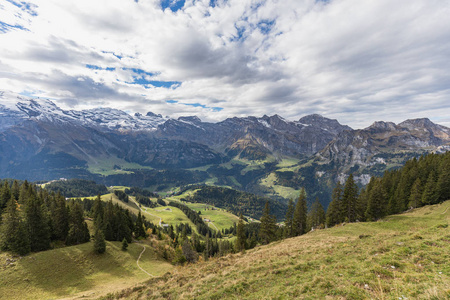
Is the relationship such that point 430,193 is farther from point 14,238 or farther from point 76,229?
point 14,238

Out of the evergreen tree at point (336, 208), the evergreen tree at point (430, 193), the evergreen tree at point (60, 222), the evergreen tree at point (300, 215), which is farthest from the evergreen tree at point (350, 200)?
the evergreen tree at point (60, 222)

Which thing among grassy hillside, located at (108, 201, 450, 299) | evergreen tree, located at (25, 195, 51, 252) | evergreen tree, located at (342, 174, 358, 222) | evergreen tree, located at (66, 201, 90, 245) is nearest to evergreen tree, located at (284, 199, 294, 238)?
evergreen tree, located at (342, 174, 358, 222)

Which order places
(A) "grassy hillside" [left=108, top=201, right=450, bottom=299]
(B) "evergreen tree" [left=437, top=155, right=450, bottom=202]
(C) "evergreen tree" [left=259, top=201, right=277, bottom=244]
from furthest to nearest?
(C) "evergreen tree" [left=259, top=201, right=277, bottom=244]
(B) "evergreen tree" [left=437, top=155, right=450, bottom=202]
(A) "grassy hillside" [left=108, top=201, right=450, bottom=299]

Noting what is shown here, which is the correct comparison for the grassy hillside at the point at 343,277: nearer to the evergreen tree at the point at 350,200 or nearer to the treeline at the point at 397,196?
the evergreen tree at the point at 350,200

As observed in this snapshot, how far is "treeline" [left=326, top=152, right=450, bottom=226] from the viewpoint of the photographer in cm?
5912

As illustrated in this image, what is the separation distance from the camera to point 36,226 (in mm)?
49781

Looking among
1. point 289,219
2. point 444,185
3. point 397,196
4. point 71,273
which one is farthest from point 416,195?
point 71,273

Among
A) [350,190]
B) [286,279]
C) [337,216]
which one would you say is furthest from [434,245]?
[337,216]

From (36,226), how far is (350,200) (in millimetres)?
94081

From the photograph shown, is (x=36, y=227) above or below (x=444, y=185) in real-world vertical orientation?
below

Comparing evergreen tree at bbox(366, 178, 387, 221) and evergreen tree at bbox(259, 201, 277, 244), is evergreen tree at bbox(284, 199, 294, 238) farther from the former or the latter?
evergreen tree at bbox(366, 178, 387, 221)

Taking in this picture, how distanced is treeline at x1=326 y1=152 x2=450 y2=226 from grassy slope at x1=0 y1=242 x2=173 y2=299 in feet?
204

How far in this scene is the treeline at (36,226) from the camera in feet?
143

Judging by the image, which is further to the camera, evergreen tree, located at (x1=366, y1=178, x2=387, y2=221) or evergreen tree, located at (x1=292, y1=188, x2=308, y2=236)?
evergreen tree, located at (x1=292, y1=188, x2=308, y2=236)
